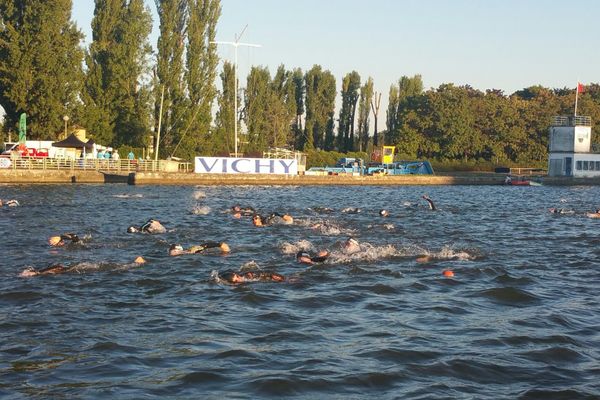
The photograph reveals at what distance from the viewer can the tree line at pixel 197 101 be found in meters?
62.4

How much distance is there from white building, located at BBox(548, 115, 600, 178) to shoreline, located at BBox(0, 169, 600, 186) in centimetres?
180

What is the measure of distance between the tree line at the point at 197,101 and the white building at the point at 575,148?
56.5 feet

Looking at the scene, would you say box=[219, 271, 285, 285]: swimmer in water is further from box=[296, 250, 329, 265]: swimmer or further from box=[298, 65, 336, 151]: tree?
box=[298, 65, 336, 151]: tree

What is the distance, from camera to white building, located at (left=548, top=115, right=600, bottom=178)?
2830 inches

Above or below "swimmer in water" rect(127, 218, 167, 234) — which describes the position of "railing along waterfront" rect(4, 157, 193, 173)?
above

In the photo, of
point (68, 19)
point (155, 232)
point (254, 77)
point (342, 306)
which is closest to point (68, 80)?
point (68, 19)

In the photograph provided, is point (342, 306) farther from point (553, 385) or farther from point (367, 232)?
point (367, 232)

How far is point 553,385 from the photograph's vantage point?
925 cm

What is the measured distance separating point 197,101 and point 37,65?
53.1 feet

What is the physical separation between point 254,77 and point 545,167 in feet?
125

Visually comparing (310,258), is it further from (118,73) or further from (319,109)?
(319,109)

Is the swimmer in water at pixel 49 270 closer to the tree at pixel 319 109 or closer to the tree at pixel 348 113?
the tree at pixel 319 109

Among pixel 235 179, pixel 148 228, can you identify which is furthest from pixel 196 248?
pixel 235 179

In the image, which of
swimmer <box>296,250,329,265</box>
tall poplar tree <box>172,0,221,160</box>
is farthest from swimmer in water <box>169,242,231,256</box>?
tall poplar tree <box>172,0,221,160</box>
